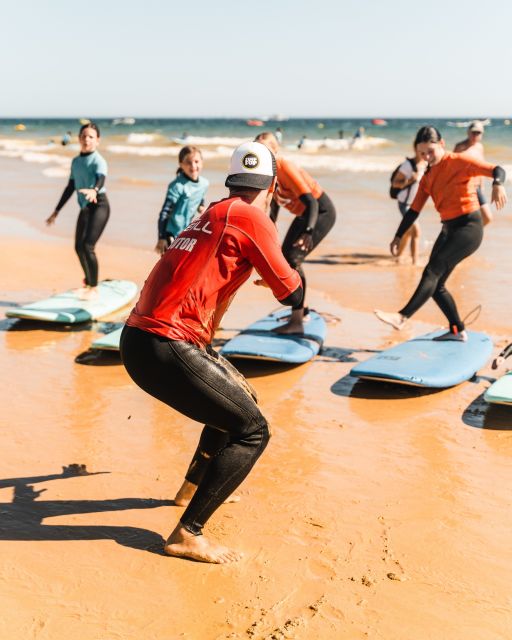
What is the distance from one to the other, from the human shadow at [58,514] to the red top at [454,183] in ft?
12.6

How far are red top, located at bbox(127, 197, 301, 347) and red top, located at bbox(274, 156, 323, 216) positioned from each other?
369cm

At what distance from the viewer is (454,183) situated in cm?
684

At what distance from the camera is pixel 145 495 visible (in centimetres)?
449

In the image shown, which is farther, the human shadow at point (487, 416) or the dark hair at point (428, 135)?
the dark hair at point (428, 135)

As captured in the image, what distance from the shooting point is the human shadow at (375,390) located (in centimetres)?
627

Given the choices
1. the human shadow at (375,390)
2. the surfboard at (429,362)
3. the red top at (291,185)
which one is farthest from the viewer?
the red top at (291,185)

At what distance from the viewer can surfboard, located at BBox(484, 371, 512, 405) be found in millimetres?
5648

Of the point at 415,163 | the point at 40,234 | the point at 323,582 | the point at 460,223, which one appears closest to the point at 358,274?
the point at 415,163

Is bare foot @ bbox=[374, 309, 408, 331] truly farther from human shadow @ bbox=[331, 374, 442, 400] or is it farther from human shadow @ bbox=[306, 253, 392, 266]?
human shadow @ bbox=[306, 253, 392, 266]

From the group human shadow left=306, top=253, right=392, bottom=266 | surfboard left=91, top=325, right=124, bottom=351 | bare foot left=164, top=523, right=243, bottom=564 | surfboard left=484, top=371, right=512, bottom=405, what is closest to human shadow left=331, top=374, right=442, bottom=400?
surfboard left=484, top=371, right=512, bottom=405

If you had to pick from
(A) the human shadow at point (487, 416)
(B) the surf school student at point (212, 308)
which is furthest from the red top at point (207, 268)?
(A) the human shadow at point (487, 416)

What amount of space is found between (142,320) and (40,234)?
11402mm

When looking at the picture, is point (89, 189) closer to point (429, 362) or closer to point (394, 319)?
point (394, 319)

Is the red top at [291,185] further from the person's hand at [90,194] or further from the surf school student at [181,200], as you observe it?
the person's hand at [90,194]
